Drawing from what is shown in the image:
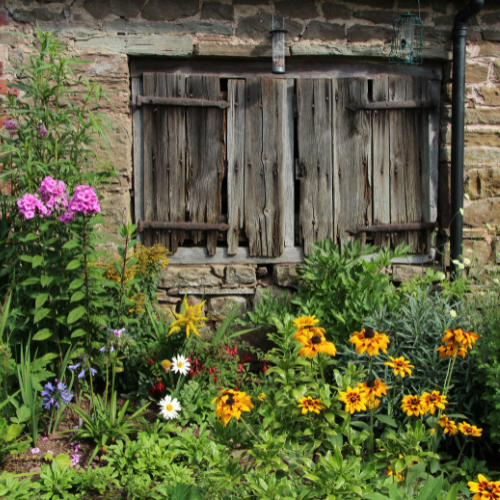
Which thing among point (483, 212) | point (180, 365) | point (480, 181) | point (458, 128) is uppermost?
point (458, 128)

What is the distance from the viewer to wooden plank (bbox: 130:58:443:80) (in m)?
3.93

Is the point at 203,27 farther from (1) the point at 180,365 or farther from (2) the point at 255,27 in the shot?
(1) the point at 180,365

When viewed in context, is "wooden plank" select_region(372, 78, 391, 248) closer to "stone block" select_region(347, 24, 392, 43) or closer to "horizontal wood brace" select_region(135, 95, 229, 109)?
"stone block" select_region(347, 24, 392, 43)

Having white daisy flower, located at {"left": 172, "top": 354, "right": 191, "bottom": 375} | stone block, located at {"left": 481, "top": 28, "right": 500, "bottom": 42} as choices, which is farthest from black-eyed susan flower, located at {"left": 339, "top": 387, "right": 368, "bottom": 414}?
stone block, located at {"left": 481, "top": 28, "right": 500, "bottom": 42}

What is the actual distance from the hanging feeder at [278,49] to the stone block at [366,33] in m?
0.58

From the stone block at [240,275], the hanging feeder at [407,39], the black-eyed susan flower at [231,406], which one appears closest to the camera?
the black-eyed susan flower at [231,406]

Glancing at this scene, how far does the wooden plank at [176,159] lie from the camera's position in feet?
12.9

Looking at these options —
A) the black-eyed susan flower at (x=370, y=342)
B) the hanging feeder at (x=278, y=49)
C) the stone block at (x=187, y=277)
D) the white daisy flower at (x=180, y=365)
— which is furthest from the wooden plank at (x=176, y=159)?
the black-eyed susan flower at (x=370, y=342)

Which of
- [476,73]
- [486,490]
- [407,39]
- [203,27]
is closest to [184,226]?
[203,27]

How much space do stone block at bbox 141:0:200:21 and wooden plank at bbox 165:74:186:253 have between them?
0.47 metres

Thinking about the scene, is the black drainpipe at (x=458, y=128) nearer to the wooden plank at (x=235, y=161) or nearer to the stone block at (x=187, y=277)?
the wooden plank at (x=235, y=161)

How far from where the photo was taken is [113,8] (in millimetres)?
3818

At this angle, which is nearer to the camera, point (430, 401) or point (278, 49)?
point (430, 401)

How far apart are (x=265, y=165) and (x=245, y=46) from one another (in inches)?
37.6
